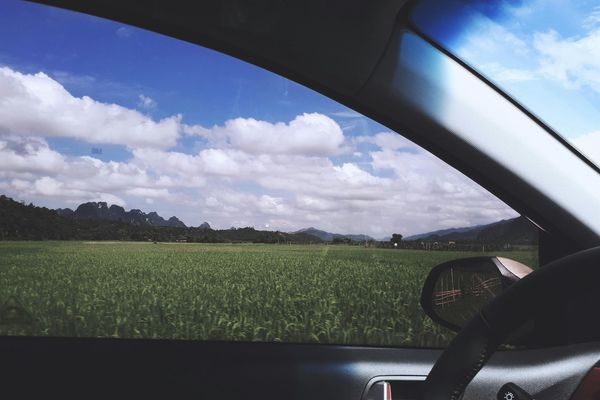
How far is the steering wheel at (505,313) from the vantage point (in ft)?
2.93

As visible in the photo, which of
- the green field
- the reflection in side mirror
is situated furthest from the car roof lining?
the green field

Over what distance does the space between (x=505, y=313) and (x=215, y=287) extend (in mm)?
4176

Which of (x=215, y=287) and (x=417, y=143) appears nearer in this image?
(x=417, y=143)

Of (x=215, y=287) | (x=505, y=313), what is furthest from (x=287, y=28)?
(x=215, y=287)

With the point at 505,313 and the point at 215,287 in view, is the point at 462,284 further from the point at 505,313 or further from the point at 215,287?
the point at 215,287

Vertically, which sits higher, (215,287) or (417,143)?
(417,143)

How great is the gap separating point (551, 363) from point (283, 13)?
53.7 inches

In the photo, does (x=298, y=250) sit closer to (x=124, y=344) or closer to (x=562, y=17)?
(x=124, y=344)

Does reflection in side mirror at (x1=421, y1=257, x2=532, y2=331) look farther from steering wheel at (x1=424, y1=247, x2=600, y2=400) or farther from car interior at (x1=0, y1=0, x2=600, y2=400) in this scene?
steering wheel at (x1=424, y1=247, x2=600, y2=400)

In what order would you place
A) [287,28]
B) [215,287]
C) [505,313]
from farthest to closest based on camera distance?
1. [215,287]
2. [287,28]
3. [505,313]

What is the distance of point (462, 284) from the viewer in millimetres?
1881

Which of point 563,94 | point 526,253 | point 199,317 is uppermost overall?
point 563,94

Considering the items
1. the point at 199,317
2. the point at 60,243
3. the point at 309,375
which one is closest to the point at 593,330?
the point at 309,375

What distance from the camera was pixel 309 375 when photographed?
1.97 meters
